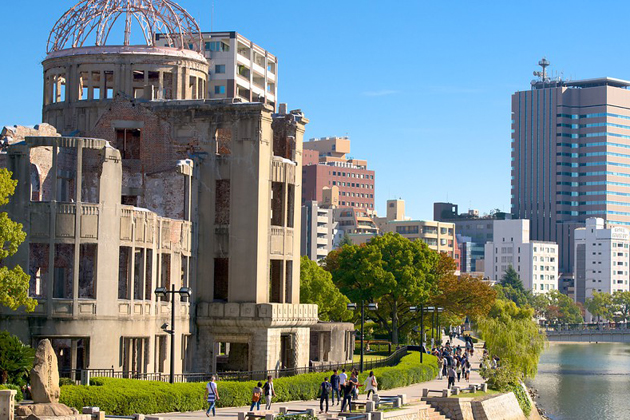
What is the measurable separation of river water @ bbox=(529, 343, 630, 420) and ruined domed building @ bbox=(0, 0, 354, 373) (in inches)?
1076

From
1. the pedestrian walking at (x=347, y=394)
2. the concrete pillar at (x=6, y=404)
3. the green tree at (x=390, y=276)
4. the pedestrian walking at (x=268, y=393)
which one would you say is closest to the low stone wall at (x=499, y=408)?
the pedestrian walking at (x=347, y=394)

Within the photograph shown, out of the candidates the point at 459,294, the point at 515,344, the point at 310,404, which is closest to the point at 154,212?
the point at 310,404

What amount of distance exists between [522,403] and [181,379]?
22873 millimetres

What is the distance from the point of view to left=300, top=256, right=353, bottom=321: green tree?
315 feet

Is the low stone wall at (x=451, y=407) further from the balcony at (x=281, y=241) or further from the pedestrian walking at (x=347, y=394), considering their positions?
the balcony at (x=281, y=241)

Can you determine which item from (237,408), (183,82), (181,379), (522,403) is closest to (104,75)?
(183,82)

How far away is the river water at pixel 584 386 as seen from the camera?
88.9 meters

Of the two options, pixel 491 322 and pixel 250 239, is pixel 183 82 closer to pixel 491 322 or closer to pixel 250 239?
pixel 250 239

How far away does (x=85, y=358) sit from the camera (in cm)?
5728

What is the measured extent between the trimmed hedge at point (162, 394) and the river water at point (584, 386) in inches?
1246

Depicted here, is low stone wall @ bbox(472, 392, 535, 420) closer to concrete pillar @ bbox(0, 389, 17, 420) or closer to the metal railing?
the metal railing

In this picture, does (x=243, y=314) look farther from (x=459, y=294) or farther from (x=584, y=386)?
(x=584, y=386)

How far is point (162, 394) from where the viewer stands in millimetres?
49906

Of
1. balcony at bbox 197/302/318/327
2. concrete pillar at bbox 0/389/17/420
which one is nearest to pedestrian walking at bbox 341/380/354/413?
balcony at bbox 197/302/318/327
